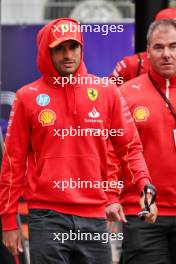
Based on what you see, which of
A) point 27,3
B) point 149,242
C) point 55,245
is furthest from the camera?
point 27,3

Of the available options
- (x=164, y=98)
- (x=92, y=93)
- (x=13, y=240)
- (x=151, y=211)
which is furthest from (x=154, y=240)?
(x=92, y=93)

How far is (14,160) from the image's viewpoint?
6.03m

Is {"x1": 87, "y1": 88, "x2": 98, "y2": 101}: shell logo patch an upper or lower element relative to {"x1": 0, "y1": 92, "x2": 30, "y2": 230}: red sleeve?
upper

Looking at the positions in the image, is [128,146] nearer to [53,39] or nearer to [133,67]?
[53,39]

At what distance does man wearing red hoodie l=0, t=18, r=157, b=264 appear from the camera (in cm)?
593

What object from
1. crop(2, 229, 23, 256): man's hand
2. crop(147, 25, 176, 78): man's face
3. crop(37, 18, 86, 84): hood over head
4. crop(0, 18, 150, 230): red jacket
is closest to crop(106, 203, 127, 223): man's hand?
crop(0, 18, 150, 230): red jacket

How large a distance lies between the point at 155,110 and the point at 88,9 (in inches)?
440

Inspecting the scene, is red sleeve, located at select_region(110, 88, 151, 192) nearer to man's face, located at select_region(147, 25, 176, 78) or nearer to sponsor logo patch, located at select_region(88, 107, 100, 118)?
sponsor logo patch, located at select_region(88, 107, 100, 118)

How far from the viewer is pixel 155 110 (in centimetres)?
665

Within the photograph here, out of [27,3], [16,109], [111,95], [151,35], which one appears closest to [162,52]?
[151,35]

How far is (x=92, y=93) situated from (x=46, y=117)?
0.29m

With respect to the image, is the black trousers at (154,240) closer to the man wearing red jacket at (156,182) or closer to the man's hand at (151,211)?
the man wearing red jacket at (156,182)

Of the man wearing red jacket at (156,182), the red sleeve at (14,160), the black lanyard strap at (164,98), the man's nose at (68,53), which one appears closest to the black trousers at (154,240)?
the man wearing red jacket at (156,182)

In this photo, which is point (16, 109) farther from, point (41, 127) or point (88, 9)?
point (88, 9)
